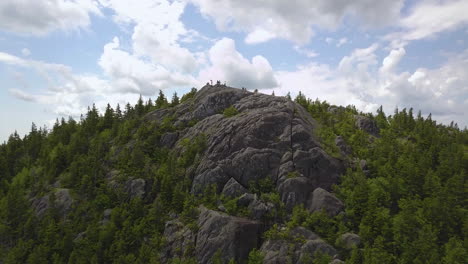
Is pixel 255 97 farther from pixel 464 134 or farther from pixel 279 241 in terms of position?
pixel 464 134

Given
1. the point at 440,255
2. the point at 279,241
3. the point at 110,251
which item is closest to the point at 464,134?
the point at 440,255

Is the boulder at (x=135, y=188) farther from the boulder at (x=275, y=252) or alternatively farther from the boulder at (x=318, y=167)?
the boulder at (x=318, y=167)

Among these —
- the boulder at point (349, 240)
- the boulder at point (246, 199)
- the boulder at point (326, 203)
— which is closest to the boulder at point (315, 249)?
the boulder at point (349, 240)

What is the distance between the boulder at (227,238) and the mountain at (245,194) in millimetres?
198

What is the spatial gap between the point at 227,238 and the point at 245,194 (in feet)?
35.1

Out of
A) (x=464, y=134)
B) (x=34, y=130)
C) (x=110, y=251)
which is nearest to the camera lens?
(x=110, y=251)

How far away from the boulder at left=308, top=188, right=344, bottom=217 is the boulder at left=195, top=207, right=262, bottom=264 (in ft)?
39.1

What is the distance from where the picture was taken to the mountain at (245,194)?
54438mm

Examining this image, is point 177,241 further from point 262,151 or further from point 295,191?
point 262,151

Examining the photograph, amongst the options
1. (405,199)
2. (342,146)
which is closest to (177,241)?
(342,146)

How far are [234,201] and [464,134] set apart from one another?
83827 millimetres

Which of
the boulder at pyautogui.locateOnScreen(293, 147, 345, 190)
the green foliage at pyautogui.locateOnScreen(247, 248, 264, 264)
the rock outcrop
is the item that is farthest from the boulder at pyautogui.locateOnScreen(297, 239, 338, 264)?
the boulder at pyautogui.locateOnScreen(293, 147, 345, 190)

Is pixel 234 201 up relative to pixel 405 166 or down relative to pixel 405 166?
down

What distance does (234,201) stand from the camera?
61.5 m
